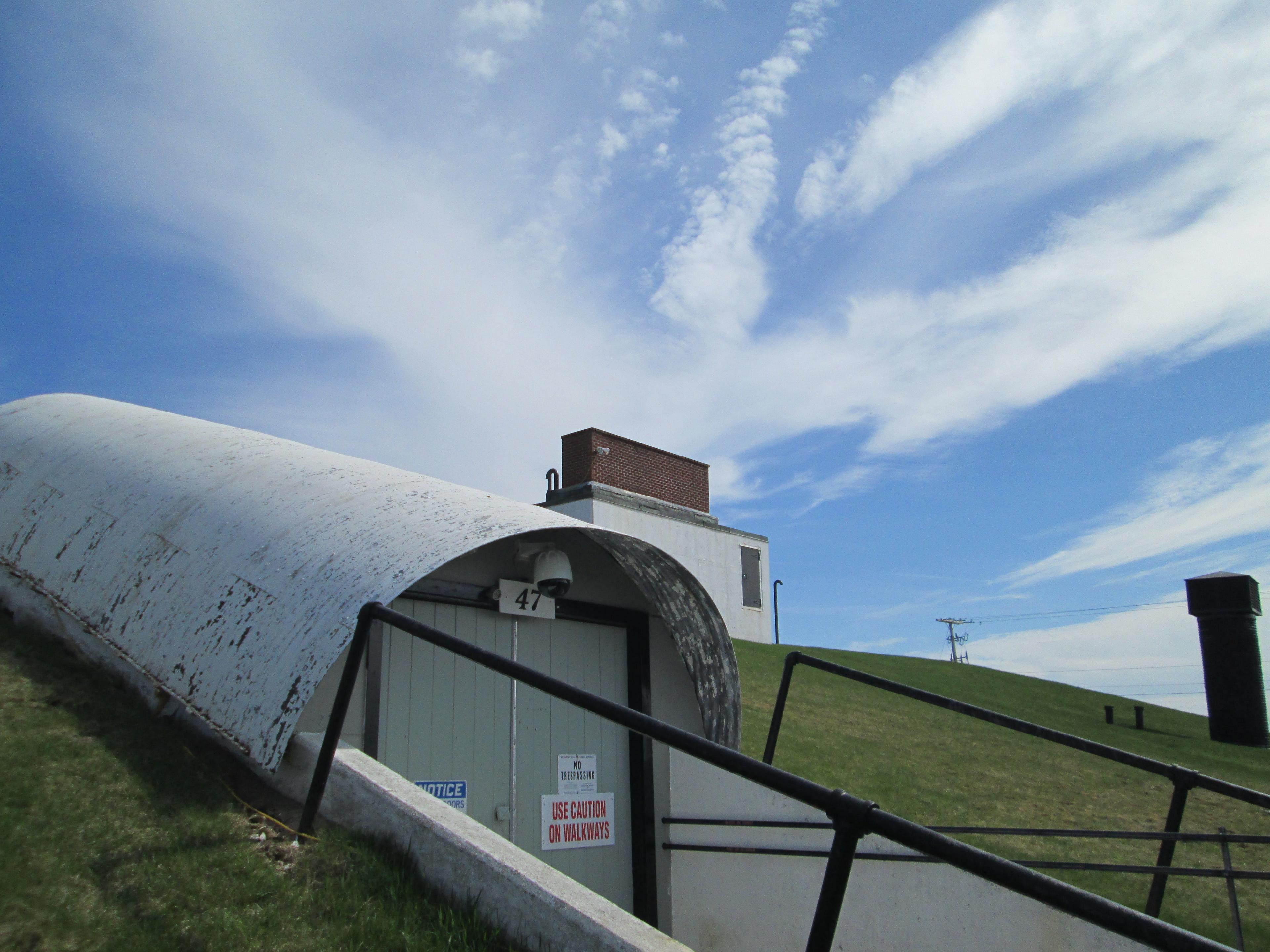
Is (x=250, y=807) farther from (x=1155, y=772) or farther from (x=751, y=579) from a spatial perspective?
(x=751, y=579)

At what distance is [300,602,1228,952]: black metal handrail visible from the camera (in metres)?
1.61

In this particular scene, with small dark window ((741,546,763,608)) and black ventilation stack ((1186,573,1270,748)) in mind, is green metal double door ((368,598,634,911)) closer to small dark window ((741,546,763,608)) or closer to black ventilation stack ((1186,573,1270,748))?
black ventilation stack ((1186,573,1270,748))

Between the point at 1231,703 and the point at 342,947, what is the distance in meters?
19.3

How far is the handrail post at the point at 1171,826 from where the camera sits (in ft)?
14.0

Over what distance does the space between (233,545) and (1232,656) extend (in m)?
19.0

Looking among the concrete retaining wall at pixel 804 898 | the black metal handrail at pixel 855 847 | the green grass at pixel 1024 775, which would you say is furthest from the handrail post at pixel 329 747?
the green grass at pixel 1024 775

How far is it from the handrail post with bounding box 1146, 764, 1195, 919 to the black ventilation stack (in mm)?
15375

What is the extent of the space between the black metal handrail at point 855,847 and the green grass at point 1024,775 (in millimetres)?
6239

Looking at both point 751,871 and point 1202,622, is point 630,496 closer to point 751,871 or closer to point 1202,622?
point 1202,622

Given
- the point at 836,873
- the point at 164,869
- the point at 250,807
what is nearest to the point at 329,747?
the point at 250,807

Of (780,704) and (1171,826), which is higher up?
(780,704)

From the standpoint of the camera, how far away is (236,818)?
3.35m

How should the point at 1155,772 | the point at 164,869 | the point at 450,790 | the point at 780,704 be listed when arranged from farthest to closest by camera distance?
1. the point at 780,704
2. the point at 450,790
3. the point at 1155,772
4. the point at 164,869

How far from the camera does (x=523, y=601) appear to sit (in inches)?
246
